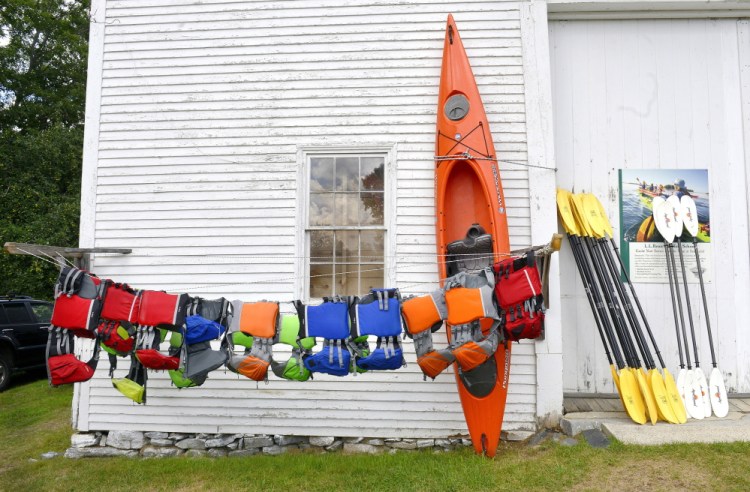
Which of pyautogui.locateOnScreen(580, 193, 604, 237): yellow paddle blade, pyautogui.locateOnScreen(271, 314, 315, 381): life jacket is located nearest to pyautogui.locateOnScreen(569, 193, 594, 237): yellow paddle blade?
pyautogui.locateOnScreen(580, 193, 604, 237): yellow paddle blade

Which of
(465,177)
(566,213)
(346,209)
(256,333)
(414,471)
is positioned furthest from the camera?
(346,209)

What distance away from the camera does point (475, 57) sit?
16.0 feet

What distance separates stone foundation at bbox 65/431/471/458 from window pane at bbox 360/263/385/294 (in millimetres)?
1480

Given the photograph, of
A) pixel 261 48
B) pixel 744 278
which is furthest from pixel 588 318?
pixel 261 48

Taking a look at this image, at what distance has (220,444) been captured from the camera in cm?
476

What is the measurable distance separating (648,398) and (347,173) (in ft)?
11.5

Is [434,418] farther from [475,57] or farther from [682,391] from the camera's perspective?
[475,57]

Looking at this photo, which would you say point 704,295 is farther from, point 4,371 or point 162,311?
point 4,371

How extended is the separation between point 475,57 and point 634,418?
3702 millimetres

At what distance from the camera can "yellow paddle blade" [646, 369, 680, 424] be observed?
429 centimetres

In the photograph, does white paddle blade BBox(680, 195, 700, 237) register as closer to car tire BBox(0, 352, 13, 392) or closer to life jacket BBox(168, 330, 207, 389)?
life jacket BBox(168, 330, 207, 389)

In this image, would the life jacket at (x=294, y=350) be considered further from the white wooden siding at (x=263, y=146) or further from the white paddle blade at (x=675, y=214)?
the white paddle blade at (x=675, y=214)

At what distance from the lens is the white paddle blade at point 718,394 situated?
14.6 ft

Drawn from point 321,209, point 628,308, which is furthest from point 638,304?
point 321,209
